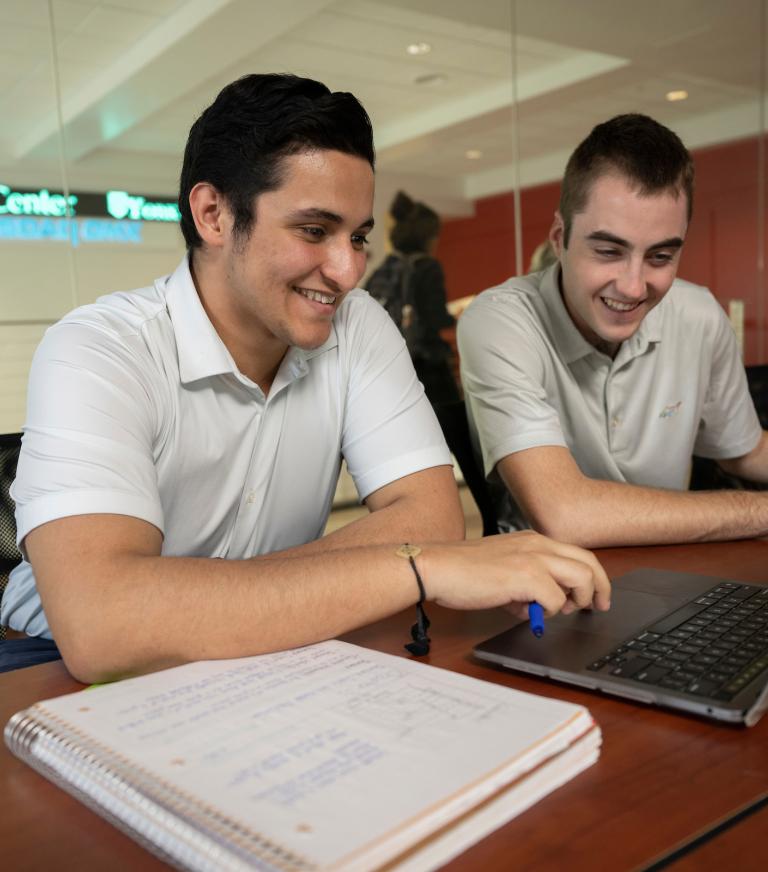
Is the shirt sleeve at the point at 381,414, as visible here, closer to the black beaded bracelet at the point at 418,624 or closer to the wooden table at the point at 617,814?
the black beaded bracelet at the point at 418,624

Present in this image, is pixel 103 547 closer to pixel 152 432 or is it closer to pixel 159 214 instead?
pixel 152 432

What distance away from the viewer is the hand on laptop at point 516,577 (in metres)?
0.90

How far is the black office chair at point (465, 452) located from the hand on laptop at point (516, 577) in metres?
0.71

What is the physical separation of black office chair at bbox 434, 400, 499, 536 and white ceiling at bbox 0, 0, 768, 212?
209cm

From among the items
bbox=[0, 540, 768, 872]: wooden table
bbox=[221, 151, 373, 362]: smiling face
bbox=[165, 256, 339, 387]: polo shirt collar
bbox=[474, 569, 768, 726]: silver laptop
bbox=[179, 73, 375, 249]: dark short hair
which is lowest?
bbox=[0, 540, 768, 872]: wooden table

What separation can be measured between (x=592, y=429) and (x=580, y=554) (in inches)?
35.1

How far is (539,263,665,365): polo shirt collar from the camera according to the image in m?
1.80

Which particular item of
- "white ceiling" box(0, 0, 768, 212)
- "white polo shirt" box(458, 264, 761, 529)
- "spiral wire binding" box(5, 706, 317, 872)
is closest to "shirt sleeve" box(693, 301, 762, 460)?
"white polo shirt" box(458, 264, 761, 529)

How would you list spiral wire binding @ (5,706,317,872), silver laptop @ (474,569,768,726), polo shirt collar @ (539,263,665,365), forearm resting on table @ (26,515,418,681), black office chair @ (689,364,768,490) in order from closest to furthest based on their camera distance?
1. spiral wire binding @ (5,706,317,872)
2. silver laptop @ (474,569,768,726)
3. forearm resting on table @ (26,515,418,681)
4. polo shirt collar @ (539,263,665,365)
5. black office chair @ (689,364,768,490)

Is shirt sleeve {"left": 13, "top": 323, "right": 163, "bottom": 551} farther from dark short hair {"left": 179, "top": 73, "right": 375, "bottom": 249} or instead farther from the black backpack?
the black backpack

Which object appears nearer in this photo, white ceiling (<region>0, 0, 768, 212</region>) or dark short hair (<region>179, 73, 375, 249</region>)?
A: dark short hair (<region>179, 73, 375, 249</region>)

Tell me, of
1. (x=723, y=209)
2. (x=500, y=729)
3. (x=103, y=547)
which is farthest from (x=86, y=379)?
(x=723, y=209)

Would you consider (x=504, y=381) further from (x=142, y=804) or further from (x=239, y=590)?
(x=142, y=804)

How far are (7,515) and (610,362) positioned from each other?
123cm
